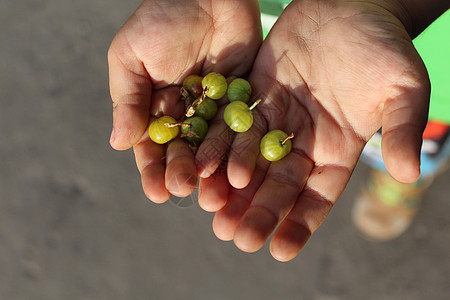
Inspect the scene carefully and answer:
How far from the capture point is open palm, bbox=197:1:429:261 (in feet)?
10.4

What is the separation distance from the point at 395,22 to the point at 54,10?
21.0 ft

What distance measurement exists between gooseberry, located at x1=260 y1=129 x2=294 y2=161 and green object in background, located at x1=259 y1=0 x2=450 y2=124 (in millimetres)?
1841

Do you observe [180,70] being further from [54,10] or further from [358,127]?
[54,10]

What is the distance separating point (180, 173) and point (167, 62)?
A: 1329 millimetres

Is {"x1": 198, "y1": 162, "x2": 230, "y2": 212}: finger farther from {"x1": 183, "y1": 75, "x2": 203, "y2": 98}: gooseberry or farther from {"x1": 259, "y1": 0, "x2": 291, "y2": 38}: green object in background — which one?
{"x1": 259, "y1": 0, "x2": 291, "y2": 38}: green object in background

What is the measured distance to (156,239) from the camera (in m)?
6.16

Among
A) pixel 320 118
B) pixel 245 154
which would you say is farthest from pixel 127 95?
pixel 320 118

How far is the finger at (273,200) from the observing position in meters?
3.20

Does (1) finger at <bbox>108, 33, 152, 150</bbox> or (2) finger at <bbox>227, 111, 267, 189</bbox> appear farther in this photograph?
(1) finger at <bbox>108, 33, 152, 150</bbox>

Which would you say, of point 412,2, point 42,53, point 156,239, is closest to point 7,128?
point 42,53

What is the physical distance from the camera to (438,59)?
4148mm

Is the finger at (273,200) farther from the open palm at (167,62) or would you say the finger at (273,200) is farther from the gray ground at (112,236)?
the gray ground at (112,236)

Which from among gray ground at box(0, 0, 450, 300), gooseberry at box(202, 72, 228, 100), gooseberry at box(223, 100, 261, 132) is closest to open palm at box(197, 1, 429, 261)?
gooseberry at box(223, 100, 261, 132)

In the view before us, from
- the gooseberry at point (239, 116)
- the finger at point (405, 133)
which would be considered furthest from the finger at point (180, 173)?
the finger at point (405, 133)
